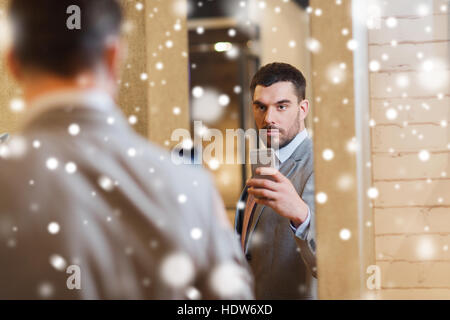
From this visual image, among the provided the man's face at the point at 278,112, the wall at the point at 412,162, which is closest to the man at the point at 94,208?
the man's face at the point at 278,112

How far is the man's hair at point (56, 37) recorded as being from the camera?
36.0 inches

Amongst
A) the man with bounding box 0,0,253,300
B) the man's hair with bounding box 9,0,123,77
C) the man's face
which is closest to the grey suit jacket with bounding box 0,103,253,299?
the man with bounding box 0,0,253,300

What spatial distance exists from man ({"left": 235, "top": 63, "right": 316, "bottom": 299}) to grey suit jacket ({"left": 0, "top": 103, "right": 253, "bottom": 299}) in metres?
0.29

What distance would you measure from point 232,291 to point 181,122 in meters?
0.43

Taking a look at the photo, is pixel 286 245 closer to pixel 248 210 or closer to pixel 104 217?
pixel 248 210

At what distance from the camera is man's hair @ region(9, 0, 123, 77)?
916 millimetres

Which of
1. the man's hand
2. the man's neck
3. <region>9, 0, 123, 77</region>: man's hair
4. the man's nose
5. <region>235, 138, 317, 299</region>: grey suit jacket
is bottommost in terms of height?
<region>235, 138, 317, 299</region>: grey suit jacket

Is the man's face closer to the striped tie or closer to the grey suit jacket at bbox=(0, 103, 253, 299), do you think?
the striped tie

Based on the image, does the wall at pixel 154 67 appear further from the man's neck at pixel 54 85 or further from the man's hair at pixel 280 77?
the man's neck at pixel 54 85
